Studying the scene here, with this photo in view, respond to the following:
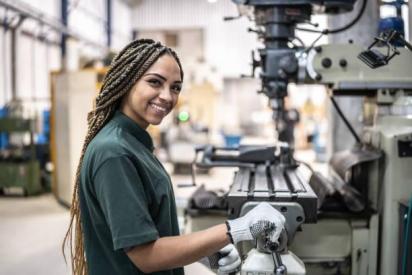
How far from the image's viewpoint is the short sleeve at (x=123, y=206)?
0.82 m

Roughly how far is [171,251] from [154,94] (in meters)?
0.33

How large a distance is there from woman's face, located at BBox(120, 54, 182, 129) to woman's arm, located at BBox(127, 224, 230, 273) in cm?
27

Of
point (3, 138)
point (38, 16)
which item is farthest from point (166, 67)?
point (38, 16)

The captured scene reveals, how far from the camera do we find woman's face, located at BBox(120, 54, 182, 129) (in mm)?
945

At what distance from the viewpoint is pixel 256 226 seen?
95 centimetres

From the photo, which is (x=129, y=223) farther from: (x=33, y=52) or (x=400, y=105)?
(x=33, y=52)

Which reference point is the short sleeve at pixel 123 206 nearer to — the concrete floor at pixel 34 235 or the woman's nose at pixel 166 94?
the woman's nose at pixel 166 94

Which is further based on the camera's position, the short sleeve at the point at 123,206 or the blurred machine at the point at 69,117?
the blurred machine at the point at 69,117

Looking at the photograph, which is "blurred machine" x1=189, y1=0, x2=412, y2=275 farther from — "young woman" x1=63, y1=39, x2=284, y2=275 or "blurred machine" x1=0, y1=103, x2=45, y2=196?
"blurred machine" x1=0, y1=103, x2=45, y2=196

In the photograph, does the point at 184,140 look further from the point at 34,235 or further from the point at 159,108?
the point at 159,108

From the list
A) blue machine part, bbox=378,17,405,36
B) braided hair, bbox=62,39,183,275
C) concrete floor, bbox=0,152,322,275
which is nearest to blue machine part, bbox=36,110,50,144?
concrete floor, bbox=0,152,322,275

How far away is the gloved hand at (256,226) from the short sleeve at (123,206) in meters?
0.18

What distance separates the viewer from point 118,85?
96 centimetres

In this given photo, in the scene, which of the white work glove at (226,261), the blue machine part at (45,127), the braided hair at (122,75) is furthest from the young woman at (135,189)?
the blue machine part at (45,127)
